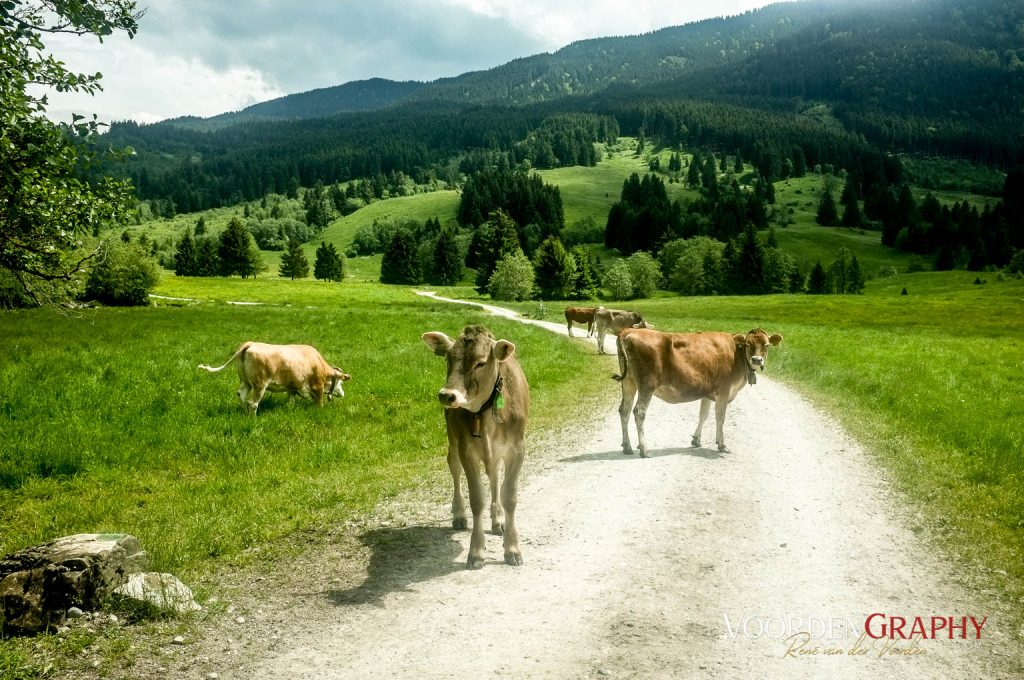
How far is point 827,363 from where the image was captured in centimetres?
2491

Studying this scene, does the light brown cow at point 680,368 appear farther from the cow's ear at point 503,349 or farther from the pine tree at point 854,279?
the pine tree at point 854,279

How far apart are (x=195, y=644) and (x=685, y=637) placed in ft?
15.1

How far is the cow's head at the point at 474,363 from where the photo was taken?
22.0 feet

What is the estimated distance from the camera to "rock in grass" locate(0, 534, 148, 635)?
18.4 ft

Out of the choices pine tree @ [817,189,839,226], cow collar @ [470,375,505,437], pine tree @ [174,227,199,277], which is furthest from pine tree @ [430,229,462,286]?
cow collar @ [470,375,505,437]

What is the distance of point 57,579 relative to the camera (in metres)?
5.76

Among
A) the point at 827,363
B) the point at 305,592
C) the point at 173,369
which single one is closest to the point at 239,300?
the point at 173,369

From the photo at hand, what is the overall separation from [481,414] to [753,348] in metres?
8.06

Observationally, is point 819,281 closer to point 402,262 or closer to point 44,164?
point 402,262

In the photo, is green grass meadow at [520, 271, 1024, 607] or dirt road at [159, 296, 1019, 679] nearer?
dirt road at [159, 296, 1019, 679]

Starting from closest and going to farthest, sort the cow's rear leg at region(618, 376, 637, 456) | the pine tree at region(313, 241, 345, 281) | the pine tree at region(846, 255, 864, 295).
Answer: the cow's rear leg at region(618, 376, 637, 456)
the pine tree at region(846, 255, 864, 295)
the pine tree at region(313, 241, 345, 281)

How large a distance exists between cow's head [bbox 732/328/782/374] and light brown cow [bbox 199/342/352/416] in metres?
10.1

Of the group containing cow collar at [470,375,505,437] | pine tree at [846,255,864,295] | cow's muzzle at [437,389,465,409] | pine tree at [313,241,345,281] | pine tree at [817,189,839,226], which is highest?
pine tree at [817,189,839,226]

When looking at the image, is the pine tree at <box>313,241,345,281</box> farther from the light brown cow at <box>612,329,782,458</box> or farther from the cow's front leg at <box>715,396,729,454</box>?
the cow's front leg at <box>715,396,729,454</box>
